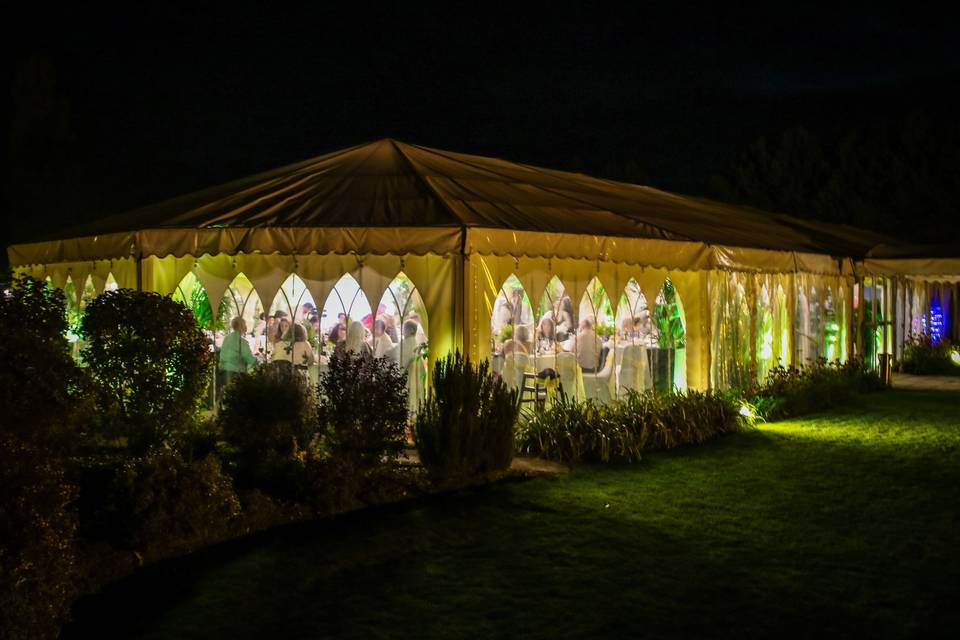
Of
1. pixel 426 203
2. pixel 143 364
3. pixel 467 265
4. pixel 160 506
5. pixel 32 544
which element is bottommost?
pixel 160 506

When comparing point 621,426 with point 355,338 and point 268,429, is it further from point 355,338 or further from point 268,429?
point 268,429

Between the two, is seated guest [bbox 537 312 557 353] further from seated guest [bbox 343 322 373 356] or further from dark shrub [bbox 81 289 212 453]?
dark shrub [bbox 81 289 212 453]

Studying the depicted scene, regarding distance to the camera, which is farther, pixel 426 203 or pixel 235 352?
pixel 235 352

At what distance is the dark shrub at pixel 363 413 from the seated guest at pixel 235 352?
126 inches

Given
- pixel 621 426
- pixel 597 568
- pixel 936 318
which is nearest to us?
pixel 597 568

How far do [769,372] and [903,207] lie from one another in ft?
71.3

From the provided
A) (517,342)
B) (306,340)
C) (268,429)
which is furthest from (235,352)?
(517,342)

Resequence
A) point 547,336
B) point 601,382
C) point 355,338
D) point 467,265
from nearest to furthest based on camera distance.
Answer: point 467,265, point 355,338, point 547,336, point 601,382

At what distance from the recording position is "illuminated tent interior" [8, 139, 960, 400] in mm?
11914

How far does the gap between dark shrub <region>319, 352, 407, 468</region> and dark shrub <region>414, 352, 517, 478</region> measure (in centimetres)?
28

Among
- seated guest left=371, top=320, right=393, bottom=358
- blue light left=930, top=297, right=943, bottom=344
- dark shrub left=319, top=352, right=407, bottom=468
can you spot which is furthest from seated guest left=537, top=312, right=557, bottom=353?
blue light left=930, top=297, right=943, bottom=344

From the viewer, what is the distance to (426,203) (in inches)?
488

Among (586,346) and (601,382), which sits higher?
(586,346)

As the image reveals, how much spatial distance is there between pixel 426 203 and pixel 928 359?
48.7ft
